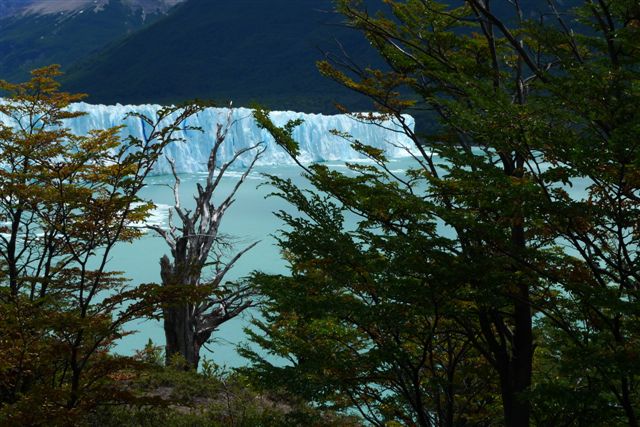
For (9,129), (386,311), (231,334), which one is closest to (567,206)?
(386,311)

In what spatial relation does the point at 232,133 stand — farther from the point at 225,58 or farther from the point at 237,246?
the point at 225,58

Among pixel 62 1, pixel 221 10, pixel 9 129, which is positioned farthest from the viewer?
pixel 62 1

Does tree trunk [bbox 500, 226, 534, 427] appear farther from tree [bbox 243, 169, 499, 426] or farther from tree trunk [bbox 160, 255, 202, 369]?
tree trunk [bbox 160, 255, 202, 369]

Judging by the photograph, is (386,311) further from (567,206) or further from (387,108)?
(387,108)

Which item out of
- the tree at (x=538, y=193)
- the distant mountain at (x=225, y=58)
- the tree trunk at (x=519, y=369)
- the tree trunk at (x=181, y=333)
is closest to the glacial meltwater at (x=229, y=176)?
the tree trunk at (x=181, y=333)

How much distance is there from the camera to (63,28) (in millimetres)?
128750

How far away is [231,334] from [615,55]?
439 inches

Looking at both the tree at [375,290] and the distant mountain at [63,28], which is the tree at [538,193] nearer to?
the tree at [375,290]

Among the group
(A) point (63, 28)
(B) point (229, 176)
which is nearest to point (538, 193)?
(B) point (229, 176)

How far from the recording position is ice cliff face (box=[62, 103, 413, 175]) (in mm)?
27047

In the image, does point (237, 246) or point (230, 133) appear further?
point (230, 133)

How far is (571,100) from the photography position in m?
3.03

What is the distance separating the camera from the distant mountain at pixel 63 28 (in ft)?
385

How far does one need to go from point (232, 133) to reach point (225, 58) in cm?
5314
